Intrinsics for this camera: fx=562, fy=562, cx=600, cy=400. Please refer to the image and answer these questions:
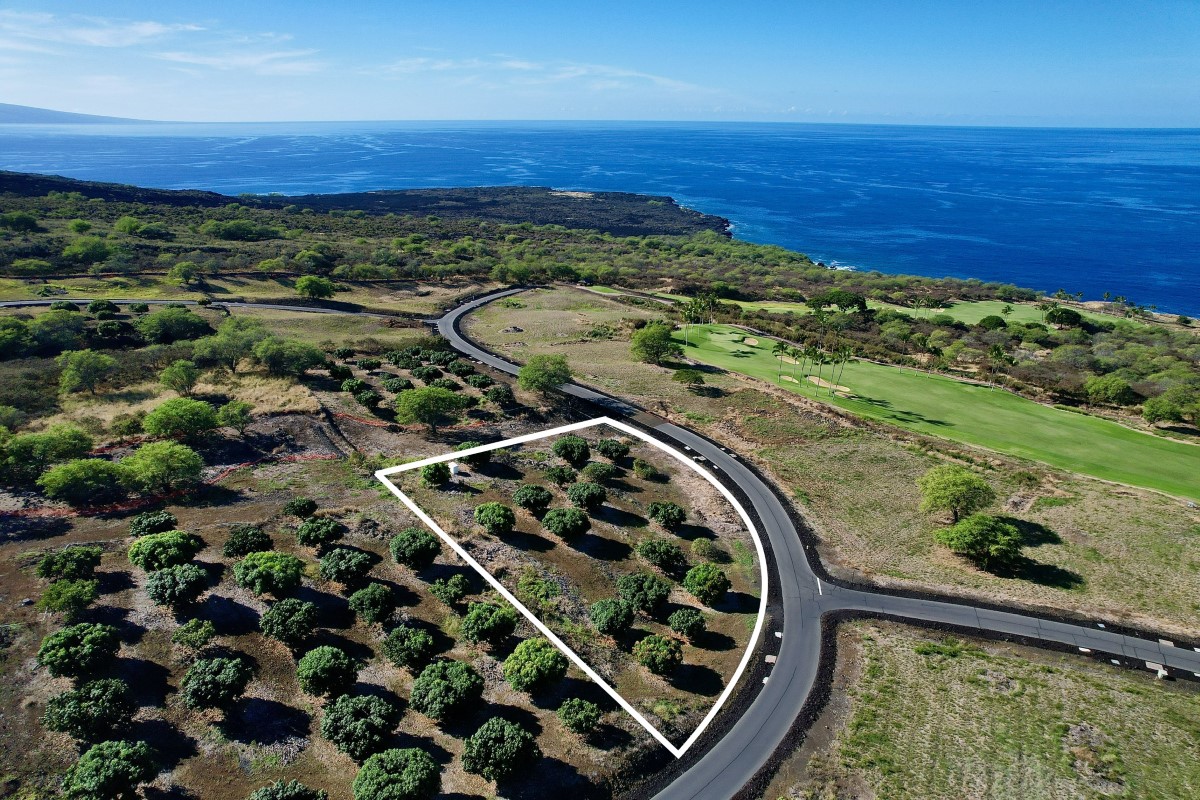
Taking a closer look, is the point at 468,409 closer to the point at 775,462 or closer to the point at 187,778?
the point at 775,462

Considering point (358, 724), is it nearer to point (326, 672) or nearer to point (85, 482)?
point (326, 672)

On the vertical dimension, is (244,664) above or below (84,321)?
below

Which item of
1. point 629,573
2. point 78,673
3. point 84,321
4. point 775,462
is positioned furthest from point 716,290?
point 78,673

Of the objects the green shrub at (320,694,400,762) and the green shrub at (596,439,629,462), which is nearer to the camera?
the green shrub at (320,694,400,762)

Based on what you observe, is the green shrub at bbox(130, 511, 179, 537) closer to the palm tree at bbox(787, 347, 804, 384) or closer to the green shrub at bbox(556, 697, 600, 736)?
the green shrub at bbox(556, 697, 600, 736)

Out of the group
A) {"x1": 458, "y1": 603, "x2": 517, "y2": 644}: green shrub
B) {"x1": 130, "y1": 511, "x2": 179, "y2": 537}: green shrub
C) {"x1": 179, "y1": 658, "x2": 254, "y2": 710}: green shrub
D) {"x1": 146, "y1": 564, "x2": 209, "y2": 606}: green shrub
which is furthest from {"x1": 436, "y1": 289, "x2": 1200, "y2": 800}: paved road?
{"x1": 130, "y1": 511, "x2": 179, "y2": 537}: green shrub

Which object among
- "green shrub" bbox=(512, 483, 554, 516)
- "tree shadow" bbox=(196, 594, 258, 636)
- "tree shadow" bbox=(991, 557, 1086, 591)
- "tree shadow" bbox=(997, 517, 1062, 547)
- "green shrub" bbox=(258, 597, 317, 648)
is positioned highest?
"green shrub" bbox=(512, 483, 554, 516)

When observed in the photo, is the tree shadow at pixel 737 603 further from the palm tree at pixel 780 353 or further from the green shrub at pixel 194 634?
the palm tree at pixel 780 353
